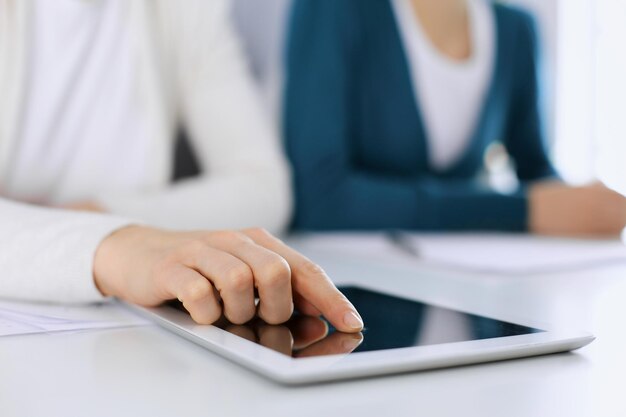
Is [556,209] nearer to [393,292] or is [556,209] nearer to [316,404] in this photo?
[393,292]

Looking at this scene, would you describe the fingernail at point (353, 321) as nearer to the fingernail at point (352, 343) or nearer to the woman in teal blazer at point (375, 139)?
the fingernail at point (352, 343)

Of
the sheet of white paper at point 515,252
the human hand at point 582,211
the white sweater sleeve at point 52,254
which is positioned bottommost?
the white sweater sleeve at point 52,254

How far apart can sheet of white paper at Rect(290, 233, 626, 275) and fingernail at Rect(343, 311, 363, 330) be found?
0.34 meters

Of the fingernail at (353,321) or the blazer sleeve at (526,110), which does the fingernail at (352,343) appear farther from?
the blazer sleeve at (526,110)

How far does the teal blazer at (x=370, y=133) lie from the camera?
1195mm

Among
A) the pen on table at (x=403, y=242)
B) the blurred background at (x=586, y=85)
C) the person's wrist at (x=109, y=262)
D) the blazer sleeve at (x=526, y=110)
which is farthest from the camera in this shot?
the blurred background at (x=586, y=85)

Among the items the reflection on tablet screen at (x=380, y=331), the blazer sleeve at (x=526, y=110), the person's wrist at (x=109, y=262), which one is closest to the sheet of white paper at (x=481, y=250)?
the reflection on tablet screen at (x=380, y=331)

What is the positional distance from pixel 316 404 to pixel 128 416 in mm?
84

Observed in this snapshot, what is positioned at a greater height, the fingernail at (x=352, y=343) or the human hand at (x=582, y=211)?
the human hand at (x=582, y=211)

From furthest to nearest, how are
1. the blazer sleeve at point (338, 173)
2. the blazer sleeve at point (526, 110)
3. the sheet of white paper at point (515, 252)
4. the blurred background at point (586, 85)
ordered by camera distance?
the blurred background at point (586, 85)
the blazer sleeve at point (526, 110)
the blazer sleeve at point (338, 173)
the sheet of white paper at point (515, 252)

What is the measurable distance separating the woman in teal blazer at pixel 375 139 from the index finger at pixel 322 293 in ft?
2.32

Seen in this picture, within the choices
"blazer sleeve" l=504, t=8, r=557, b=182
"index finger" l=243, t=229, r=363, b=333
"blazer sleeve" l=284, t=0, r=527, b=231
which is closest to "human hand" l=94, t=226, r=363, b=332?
"index finger" l=243, t=229, r=363, b=333

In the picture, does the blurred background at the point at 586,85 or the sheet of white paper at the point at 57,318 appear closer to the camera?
the sheet of white paper at the point at 57,318

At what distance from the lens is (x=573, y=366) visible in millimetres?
400
